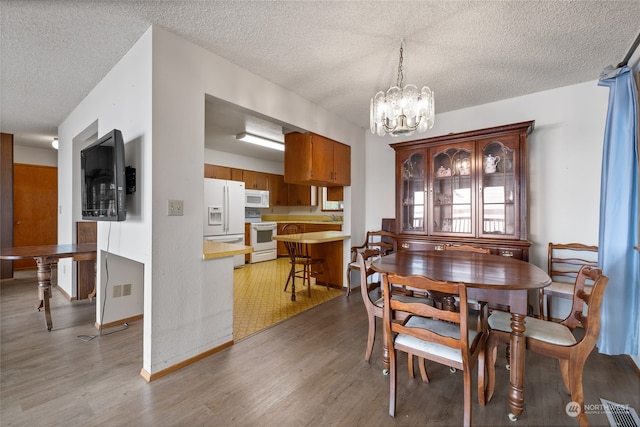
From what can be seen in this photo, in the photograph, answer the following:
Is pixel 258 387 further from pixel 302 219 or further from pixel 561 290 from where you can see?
pixel 302 219

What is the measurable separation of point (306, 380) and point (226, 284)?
3.34 ft

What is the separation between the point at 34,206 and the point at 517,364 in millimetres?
7865

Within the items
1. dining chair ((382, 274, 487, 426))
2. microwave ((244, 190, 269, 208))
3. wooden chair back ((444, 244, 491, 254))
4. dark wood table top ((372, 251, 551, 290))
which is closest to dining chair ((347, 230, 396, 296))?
wooden chair back ((444, 244, 491, 254))

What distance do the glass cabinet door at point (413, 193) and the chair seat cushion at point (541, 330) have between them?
5.89 feet

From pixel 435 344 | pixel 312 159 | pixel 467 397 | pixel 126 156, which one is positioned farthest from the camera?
pixel 312 159

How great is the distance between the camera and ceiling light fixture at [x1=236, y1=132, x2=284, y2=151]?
179 inches

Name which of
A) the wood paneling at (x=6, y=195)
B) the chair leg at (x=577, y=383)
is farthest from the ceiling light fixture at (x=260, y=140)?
the chair leg at (x=577, y=383)

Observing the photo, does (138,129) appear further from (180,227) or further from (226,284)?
(226,284)

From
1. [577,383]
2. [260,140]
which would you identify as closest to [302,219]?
[260,140]

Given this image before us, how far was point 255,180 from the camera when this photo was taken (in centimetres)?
634

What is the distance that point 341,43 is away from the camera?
2.16 m

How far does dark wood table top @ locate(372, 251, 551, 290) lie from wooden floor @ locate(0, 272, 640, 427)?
76 centimetres

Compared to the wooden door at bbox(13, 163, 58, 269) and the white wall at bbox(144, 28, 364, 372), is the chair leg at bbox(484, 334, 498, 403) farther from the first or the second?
the wooden door at bbox(13, 163, 58, 269)

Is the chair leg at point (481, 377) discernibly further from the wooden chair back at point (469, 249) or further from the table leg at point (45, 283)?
the table leg at point (45, 283)
